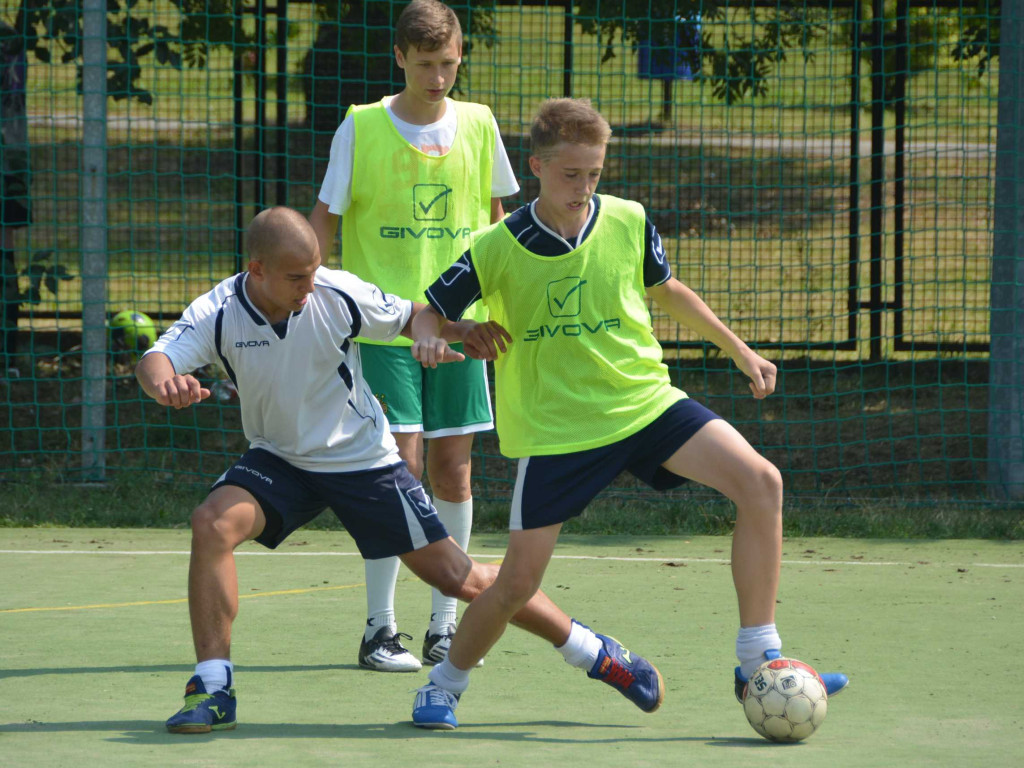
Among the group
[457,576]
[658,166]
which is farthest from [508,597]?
[658,166]

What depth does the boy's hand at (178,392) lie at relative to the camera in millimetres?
3439

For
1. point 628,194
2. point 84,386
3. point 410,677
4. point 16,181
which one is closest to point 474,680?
point 410,677

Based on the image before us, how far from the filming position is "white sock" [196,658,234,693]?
11.6ft

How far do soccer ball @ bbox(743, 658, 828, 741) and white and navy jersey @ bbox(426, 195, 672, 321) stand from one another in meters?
1.09

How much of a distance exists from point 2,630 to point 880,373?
634cm

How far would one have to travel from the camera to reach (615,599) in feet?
17.3

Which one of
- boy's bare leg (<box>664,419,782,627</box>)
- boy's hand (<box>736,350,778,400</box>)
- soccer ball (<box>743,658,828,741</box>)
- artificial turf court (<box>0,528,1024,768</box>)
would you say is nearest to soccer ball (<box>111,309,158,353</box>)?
artificial turf court (<box>0,528,1024,768</box>)

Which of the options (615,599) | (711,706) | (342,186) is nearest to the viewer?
(711,706)

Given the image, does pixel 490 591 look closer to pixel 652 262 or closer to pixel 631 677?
pixel 631 677

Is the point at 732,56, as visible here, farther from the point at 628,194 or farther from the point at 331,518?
the point at 331,518

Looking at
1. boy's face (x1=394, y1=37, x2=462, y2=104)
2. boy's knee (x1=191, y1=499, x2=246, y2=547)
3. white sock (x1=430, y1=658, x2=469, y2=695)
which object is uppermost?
boy's face (x1=394, y1=37, x2=462, y2=104)

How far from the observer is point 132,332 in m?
9.09

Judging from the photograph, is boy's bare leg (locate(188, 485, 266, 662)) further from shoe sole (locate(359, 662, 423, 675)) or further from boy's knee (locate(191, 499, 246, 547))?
shoe sole (locate(359, 662, 423, 675))

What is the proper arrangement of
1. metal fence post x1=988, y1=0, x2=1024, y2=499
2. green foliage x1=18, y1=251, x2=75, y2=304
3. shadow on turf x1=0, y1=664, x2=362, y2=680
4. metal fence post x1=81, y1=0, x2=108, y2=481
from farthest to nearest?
green foliage x1=18, y1=251, x2=75, y2=304, metal fence post x1=81, y1=0, x2=108, y2=481, metal fence post x1=988, y1=0, x2=1024, y2=499, shadow on turf x1=0, y1=664, x2=362, y2=680
